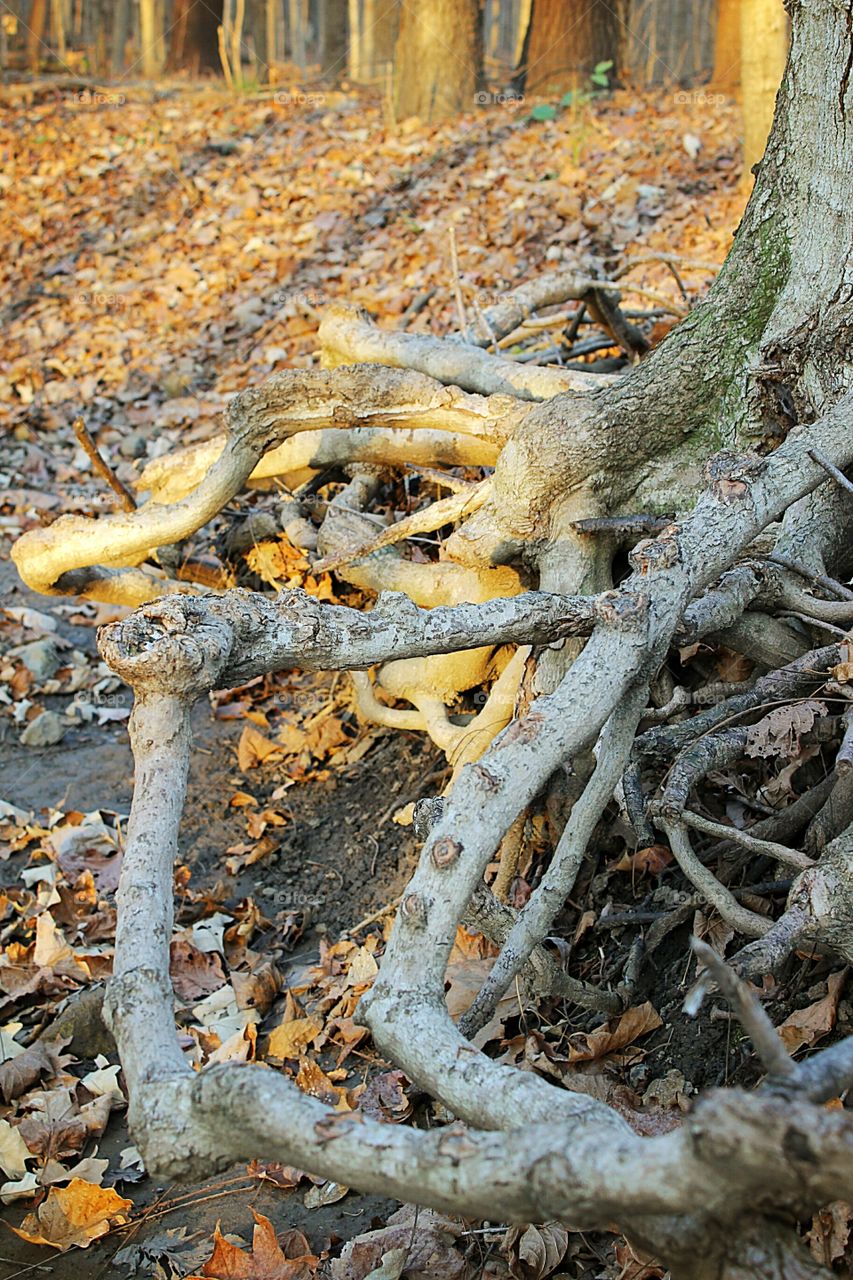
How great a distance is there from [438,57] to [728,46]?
10.9 ft

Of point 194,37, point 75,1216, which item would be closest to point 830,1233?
point 75,1216

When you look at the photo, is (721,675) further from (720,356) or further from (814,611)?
(720,356)

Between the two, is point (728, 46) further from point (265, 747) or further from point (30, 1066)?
point (30, 1066)

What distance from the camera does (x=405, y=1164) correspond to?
4.94ft

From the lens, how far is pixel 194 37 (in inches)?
631

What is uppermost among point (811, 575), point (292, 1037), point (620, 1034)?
point (811, 575)

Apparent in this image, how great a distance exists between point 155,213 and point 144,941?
1003 centimetres

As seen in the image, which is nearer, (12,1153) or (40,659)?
(12,1153)

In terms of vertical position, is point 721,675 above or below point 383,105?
below

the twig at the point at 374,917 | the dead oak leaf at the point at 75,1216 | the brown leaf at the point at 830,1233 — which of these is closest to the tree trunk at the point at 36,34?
the twig at the point at 374,917

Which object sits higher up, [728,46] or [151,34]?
[151,34]

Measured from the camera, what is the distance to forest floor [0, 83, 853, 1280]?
2689mm

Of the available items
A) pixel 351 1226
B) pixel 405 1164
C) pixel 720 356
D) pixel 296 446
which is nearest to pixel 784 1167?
pixel 405 1164

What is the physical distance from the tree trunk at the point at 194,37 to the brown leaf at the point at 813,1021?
16652 millimetres
